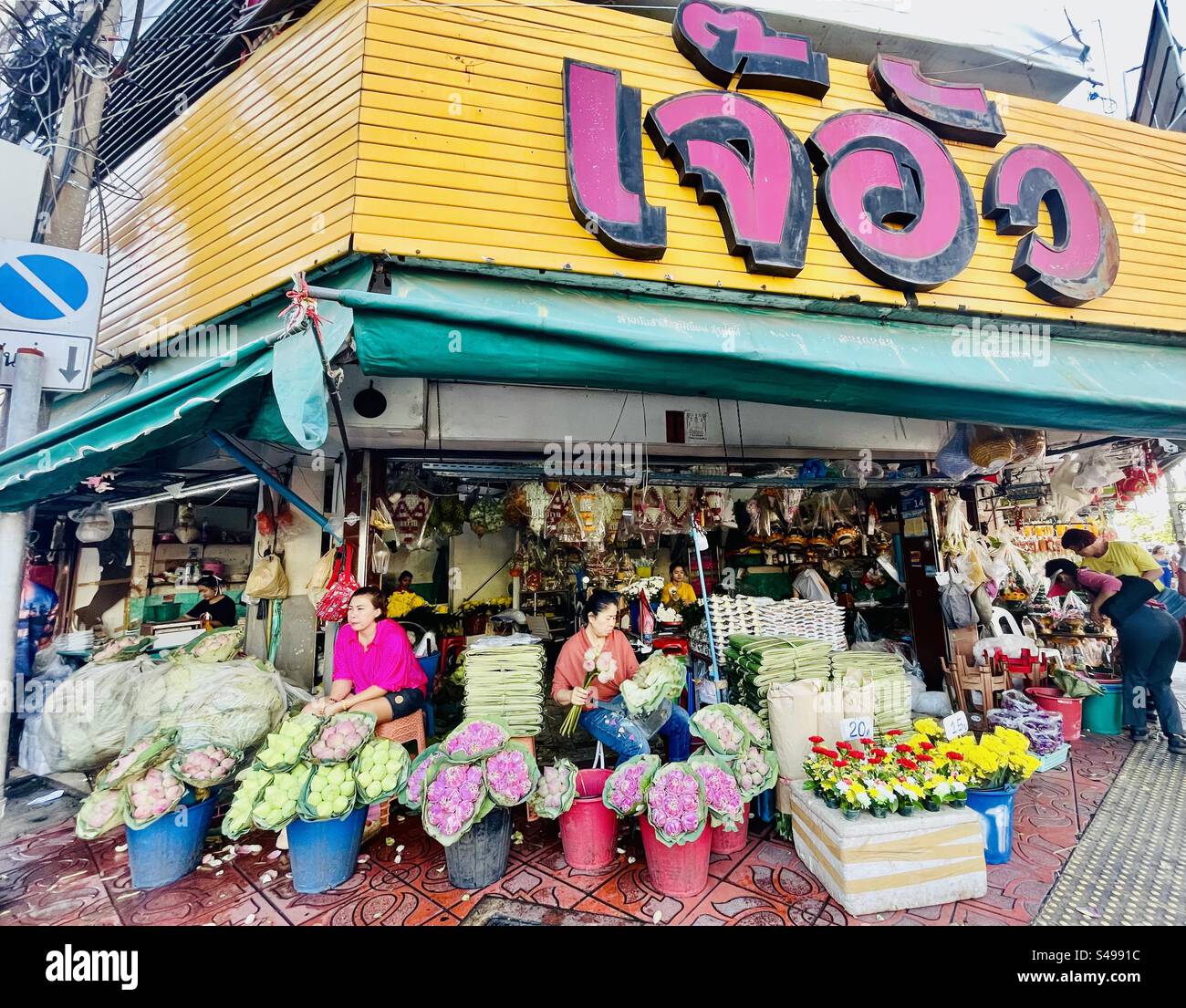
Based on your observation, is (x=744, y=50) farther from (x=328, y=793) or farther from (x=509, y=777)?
(x=328, y=793)

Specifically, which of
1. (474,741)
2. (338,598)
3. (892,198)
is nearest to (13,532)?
(338,598)

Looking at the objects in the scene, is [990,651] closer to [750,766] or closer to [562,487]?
[750,766]

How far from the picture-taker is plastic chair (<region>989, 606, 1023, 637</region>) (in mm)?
6750

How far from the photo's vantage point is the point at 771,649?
4.38 metres

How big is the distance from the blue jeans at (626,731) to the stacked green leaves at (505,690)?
486 millimetres

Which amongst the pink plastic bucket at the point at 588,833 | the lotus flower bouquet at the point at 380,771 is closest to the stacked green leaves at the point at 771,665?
the pink plastic bucket at the point at 588,833

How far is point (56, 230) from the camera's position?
4758 mm

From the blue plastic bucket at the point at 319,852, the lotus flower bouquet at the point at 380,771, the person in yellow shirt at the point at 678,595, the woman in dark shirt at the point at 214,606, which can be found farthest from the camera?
the person in yellow shirt at the point at 678,595

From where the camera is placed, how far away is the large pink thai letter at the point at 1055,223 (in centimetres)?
476

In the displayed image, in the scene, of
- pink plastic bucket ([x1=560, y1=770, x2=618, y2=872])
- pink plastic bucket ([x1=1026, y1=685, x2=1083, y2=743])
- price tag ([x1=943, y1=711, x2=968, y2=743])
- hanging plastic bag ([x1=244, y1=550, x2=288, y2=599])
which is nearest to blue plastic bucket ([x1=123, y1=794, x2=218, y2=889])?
hanging plastic bag ([x1=244, y1=550, x2=288, y2=599])

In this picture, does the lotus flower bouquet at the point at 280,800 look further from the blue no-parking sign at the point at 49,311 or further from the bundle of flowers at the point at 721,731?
the blue no-parking sign at the point at 49,311

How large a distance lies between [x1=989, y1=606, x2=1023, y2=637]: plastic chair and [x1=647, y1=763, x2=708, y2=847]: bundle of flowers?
6039 mm

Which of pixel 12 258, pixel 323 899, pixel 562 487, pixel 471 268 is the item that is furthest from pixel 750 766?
pixel 12 258
